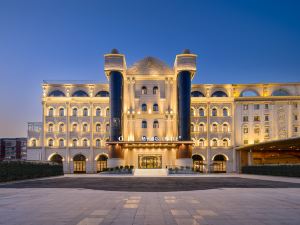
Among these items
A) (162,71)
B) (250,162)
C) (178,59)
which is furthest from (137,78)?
(250,162)

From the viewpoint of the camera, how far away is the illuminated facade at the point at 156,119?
70.9 metres

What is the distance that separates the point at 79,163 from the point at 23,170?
1340 inches

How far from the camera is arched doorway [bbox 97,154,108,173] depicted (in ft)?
242

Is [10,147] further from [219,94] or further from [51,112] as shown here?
[219,94]

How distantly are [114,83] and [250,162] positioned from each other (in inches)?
1321

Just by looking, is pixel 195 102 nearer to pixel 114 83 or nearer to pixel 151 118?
pixel 151 118

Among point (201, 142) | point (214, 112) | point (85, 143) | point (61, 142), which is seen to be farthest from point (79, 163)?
point (214, 112)

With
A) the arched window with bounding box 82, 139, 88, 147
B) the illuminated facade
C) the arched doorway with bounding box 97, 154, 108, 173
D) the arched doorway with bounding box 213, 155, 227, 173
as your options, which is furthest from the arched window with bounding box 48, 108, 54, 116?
the arched doorway with bounding box 213, 155, 227, 173

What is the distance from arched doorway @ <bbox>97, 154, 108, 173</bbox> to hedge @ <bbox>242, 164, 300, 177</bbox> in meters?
31.3

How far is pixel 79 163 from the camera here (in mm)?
73938

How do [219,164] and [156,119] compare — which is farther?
[219,164]

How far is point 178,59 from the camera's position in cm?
6906

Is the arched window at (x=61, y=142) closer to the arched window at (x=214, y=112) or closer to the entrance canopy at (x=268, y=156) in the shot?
the arched window at (x=214, y=112)

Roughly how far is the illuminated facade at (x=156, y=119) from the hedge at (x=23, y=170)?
67.0 ft
